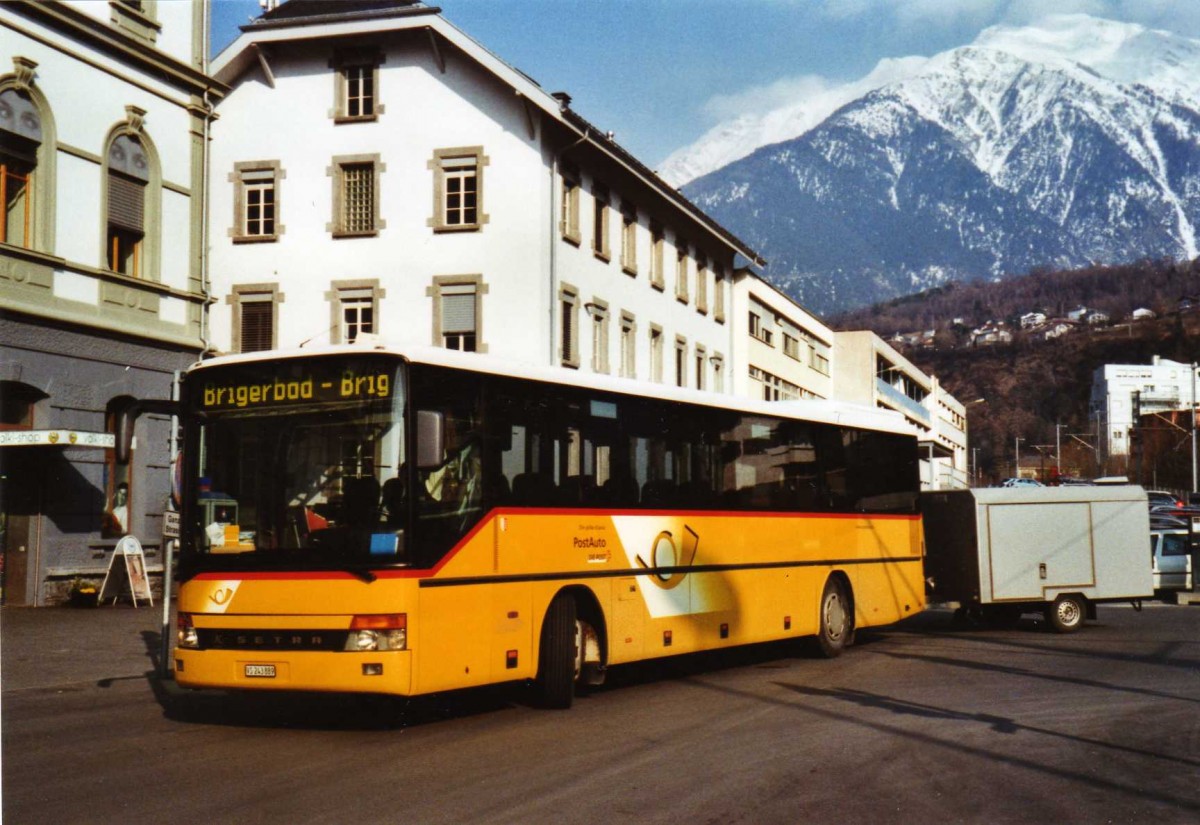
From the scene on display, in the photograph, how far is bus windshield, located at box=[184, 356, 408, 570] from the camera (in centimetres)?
1080

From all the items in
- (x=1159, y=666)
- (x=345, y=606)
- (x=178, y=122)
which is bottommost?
(x=1159, y=666)

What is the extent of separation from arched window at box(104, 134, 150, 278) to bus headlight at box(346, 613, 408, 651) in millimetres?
15038

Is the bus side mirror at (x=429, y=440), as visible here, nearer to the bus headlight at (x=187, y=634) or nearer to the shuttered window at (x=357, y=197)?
the bus headlight at (x=187, y=634)

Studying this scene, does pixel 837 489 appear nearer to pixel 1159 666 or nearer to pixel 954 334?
pixel 1159 666

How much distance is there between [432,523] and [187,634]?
2.20 m

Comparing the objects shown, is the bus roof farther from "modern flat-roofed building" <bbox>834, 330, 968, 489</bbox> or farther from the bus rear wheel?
"modern flat-roofed building" <bbox>834, 330, 968, 489</bbox>

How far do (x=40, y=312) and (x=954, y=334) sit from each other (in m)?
177

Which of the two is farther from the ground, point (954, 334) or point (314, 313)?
point (954, 334)

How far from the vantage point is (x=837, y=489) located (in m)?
18.3

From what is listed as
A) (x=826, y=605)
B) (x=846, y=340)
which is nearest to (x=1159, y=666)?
(x=826, y=605)

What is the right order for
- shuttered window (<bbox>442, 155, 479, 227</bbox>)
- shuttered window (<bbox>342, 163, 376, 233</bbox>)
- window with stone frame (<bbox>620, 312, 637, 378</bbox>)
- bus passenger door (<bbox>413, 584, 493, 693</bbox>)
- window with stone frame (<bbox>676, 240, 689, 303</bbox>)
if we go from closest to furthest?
1. bus passenger door (<bbox>413, 584, 493, 693</bbox>)
2. shuttered window (<bbox>442, 155, 479, 227</bbox>)
3. shuttered window (<bbox>342, 163, 376, 233</bbox>)
4. window with stone frame (<bbox>620, 312, 637, 378</bbox>)
5. window with stone frame (<bbox>676, 240, 689, 303</bbox>)

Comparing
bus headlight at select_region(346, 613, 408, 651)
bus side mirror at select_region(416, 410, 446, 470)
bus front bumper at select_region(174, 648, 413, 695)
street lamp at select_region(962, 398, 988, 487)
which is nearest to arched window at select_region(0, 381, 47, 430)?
bus front bumper at select_region(174, 648, 413, 695)

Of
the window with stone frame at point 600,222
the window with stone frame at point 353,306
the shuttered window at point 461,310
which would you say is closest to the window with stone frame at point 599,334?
the window with stone frame at point 600,222

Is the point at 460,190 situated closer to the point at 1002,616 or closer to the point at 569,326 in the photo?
the point at 569,326
